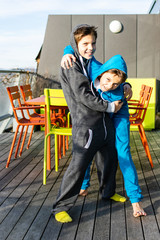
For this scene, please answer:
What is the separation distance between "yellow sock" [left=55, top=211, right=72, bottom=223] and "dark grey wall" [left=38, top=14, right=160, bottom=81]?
16.2ft

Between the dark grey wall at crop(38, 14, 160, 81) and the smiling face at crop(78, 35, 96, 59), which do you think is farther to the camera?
the dark grey wall at crop(38, 14, 160, 81)

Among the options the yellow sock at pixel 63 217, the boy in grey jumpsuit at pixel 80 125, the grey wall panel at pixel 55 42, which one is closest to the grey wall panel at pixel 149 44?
the grey wall panel at pixel 55 42

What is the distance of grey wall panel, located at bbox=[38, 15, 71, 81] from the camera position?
7.04 meters

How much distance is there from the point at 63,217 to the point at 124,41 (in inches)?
212

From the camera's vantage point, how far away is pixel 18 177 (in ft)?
10.9

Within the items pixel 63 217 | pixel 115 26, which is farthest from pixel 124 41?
pixel 63 217

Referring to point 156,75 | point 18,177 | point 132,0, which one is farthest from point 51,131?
point 132,0

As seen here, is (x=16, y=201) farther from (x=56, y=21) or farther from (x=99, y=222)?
(x=56, y=21)

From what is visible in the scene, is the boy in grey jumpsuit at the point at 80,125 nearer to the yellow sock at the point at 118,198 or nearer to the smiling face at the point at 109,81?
the smiling face at the point at 109,81

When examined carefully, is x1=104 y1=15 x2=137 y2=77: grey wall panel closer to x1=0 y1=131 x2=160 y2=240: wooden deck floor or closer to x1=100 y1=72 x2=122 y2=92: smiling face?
x1=0 y1=131 x2=160 y2=240: wooden deck floor

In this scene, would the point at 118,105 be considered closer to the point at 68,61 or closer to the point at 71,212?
the point at 68,61

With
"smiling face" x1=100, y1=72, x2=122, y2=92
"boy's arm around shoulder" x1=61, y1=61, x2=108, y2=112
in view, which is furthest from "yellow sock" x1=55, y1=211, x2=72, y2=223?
"smiling face" x1=100, y1=72, x2=122, y2=92

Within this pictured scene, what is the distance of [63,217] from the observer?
90.4 inches

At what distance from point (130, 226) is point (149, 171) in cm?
137
